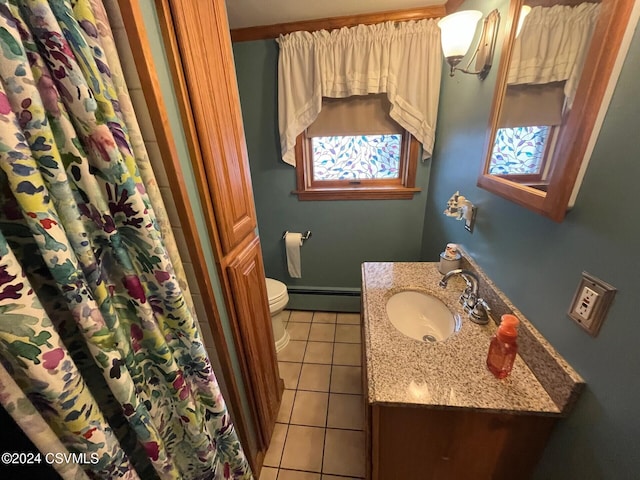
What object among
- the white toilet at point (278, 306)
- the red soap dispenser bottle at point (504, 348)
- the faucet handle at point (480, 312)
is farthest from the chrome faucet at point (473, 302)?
the white toilet at point (278, 306)

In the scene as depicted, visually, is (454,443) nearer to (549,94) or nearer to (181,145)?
(549,94)

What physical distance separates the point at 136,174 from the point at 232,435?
0.83m

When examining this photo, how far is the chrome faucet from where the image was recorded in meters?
1.02

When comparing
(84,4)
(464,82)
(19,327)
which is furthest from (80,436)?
(464,82)

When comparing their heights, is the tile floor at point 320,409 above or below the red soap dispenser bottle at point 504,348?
below

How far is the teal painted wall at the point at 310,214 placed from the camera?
6.05 feet

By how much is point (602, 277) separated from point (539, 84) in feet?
2.02

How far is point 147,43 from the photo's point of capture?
0.59m

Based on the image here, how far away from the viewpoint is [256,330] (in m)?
1.17

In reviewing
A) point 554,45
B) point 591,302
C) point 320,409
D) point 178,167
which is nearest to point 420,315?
point 591,302

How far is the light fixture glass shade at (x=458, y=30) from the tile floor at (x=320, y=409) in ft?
6.18

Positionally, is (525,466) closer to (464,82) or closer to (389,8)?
(464,82)

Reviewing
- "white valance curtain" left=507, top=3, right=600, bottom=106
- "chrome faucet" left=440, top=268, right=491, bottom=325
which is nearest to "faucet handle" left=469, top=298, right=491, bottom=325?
"chrome faucet" left=440, top=268, right=491, bottom=325

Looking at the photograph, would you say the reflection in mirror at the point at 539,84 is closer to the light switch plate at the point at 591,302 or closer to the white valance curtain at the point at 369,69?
the light switch plate at the point at 591,302
